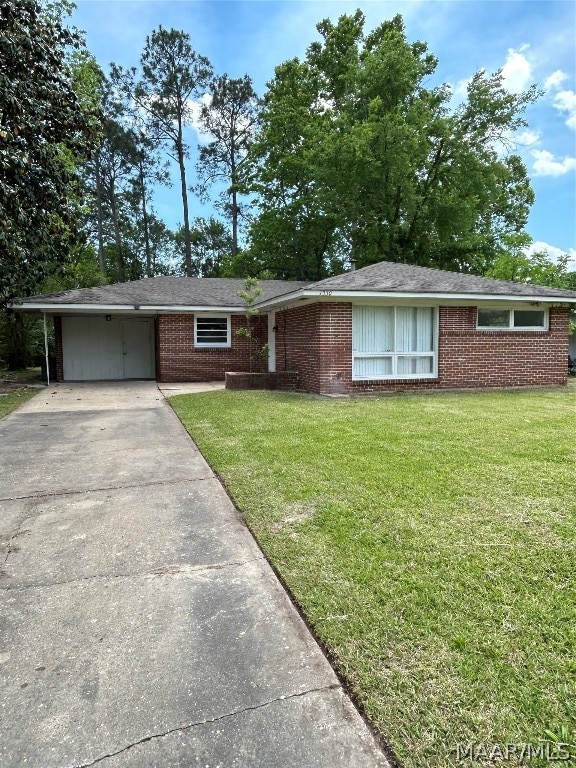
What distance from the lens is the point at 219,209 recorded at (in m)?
35.8

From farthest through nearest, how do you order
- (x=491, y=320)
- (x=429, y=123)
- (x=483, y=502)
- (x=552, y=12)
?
(x=429, y=123) < (x=491, y=320) < (x=552, y=12) < (x=483, y=502)

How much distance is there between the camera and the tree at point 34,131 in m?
8.30

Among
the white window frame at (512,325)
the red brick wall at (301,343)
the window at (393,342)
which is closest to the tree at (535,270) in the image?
the white window frame at (512,325)

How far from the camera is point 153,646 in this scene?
7.50 ft

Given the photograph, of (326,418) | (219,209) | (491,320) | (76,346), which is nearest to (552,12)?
(491,320)

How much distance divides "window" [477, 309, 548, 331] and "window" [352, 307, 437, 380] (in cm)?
149

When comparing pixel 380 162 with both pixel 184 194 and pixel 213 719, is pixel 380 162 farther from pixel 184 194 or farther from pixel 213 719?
pixel 213 719

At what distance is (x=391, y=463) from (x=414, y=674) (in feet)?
10.4

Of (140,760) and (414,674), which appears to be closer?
(140,760)

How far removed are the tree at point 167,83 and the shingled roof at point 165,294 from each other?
14321mm

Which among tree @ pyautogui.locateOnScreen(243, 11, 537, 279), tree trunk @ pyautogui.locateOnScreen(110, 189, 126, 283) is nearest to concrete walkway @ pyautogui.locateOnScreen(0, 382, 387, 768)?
tree @ pyautogui.locateOnScreen(243, 11, 537, 279)

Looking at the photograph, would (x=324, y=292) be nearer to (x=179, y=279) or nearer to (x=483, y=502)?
(x=483, y=502)

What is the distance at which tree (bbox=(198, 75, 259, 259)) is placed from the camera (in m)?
32.3

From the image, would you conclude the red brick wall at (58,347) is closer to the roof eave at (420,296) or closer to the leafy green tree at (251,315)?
the leafy green tree at (251,315)
